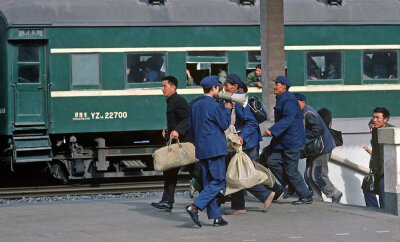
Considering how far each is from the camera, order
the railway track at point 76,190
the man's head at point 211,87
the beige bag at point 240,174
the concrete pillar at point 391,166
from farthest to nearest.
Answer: the railway track at point 76,190, the concrete pillar at point 391,166, the beige bag at point 240,174, the man's head at point 211,87

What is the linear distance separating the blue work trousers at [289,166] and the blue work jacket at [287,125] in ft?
0.30

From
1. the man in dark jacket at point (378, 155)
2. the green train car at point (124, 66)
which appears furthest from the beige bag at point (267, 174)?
the green train car at point (124, 66)

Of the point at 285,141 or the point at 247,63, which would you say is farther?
the point at 247,63

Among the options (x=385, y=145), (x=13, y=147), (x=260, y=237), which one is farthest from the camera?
(x=13, y=147)

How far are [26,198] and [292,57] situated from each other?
6.86m

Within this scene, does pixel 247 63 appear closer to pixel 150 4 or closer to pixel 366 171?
pixel 150 4

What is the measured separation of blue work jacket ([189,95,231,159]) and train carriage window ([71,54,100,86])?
8.07m

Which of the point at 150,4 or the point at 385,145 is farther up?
the point at 150,4

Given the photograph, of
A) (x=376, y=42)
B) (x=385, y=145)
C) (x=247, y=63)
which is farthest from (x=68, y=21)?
(x=385, y=145)

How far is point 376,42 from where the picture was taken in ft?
62.0

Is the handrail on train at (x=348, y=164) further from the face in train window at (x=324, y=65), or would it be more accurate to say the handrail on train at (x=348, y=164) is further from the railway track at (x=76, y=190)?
the face in train window at (x=324, y=65)

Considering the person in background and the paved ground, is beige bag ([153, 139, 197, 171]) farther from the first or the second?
the person in background

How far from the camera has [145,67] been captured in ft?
57.4

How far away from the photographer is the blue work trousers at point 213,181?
928 cm
